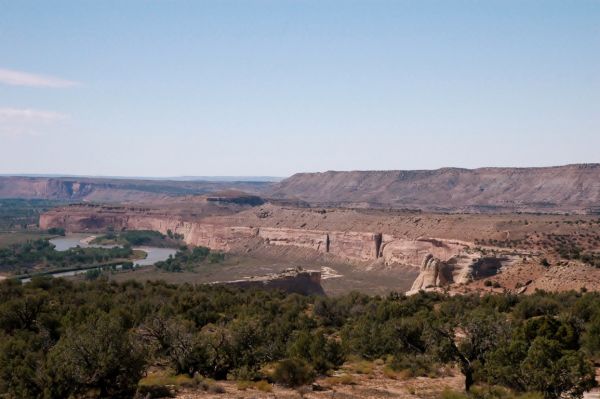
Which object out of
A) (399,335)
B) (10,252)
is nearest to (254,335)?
(399,335)

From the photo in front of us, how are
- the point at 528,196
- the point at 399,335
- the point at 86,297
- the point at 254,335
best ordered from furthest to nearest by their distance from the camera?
1. the point at 528,196
2. the point at 86,297
3. the point at 399,335
4. the point at 254,335

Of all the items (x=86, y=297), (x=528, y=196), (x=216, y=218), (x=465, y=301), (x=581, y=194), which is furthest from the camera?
(x=528, y=196)

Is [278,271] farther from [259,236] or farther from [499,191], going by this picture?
[499,191]

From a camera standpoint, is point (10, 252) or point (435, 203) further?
point (435, 203)

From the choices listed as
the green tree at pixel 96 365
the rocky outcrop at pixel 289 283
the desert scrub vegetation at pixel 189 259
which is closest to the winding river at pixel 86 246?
the desert scrub vegetation at pixel 189 259

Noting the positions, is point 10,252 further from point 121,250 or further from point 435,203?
point 435,203

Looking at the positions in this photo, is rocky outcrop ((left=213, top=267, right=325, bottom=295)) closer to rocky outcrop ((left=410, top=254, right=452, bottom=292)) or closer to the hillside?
rocky outcrop ((left=410, top=254, right=452, bottom=292))

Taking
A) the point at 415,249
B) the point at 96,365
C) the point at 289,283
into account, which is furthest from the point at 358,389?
the point at 415,249
